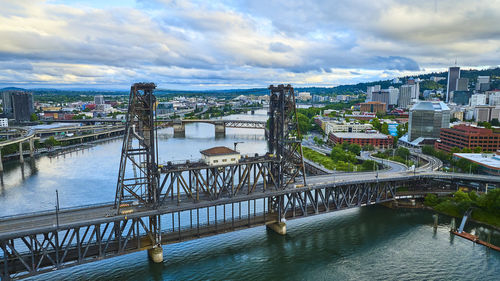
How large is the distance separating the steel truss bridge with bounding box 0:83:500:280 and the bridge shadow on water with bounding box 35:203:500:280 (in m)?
1.99

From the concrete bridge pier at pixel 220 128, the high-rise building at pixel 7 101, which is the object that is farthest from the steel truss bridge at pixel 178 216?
the high-rise building at pixel 7 101

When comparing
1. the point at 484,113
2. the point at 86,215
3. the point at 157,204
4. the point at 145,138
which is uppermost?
the point at 145,138

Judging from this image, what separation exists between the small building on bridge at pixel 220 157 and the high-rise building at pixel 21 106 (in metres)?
145

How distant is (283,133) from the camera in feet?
126

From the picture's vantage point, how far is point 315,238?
125ft

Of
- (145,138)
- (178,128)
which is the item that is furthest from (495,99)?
(145,138)

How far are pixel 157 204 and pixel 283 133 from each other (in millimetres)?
15728

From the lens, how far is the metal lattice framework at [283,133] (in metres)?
37.8

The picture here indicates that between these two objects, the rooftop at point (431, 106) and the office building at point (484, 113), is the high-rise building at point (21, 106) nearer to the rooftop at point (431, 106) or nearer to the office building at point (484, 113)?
the rooftop at point (431, 106)

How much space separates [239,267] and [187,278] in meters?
4.80

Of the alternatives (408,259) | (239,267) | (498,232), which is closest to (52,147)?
(239,267)

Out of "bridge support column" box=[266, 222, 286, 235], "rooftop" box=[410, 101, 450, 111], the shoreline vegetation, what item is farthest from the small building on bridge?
"rooftop" box=[410, 101, 450, 111]

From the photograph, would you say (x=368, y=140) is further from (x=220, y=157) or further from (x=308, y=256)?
(x=220, y=157)

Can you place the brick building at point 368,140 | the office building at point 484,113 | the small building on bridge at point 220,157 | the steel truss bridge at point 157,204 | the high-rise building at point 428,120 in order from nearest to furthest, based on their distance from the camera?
the steel truss bridge at point 157,204, the small building on bridge at point 220,157, the brick building at point 368,140, the high-rise building at point 428,120, the office building at point 484,113
